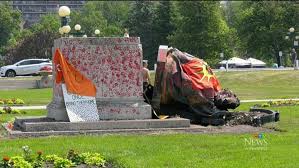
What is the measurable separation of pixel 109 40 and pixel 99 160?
5.92 m

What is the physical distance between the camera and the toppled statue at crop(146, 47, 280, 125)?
54.8 feet

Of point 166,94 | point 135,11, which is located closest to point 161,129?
point 166,94

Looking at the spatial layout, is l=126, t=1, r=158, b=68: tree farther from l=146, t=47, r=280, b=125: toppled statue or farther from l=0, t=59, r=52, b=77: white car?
A: l=146, t=47, r=280, b=125: toppled statue

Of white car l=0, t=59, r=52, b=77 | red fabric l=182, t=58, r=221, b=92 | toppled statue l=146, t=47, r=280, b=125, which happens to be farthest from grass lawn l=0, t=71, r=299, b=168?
white car l=0, t=59, r=52, b=77

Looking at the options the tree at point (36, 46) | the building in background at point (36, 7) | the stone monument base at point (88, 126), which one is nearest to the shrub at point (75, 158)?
the stone monument base at point (88, 126)

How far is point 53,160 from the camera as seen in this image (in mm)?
10500

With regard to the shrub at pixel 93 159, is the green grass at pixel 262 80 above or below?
below

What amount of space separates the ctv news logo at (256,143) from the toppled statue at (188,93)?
3.50 m

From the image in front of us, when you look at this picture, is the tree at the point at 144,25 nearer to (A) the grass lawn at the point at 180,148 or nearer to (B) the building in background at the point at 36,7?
(A) the grass lawn at the point at 180,148

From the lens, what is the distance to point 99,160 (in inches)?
416

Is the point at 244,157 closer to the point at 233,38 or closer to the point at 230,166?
the point at 230,166

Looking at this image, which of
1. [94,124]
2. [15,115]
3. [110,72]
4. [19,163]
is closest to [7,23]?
[15,115]

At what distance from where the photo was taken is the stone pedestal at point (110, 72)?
51.8 feet

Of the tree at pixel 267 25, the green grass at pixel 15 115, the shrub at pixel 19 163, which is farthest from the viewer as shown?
the tree at pixel 267 25
